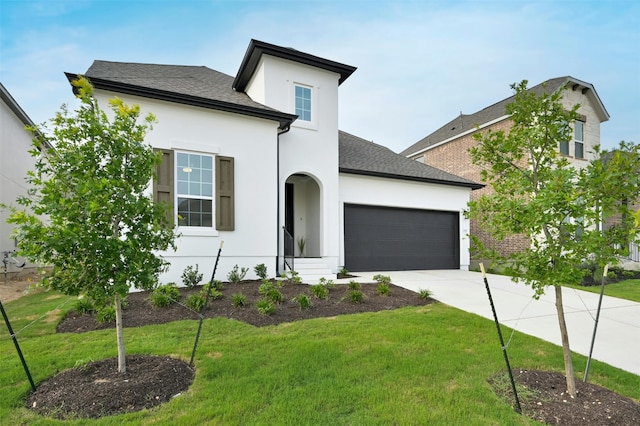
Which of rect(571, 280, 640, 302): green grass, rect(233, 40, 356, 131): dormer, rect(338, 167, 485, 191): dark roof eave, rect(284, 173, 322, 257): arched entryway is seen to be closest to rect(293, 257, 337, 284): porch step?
rect(284, 173, 322, 257): arched entryway

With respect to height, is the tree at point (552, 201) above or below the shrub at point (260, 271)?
above

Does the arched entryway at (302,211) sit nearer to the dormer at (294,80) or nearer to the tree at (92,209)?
the dormer at (294,80)

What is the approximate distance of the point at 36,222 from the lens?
2.68 meters

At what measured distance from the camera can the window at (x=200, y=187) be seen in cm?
757

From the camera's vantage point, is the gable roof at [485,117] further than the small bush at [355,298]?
Yes

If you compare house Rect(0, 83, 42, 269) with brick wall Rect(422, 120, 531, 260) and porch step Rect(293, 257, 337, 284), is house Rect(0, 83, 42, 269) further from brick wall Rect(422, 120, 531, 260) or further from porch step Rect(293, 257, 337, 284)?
brick wall Rect(422, 120, 531, 260)

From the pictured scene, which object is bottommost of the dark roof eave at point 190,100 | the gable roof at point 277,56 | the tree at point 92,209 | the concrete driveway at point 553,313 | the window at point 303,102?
the concrete driveway at point 553,313

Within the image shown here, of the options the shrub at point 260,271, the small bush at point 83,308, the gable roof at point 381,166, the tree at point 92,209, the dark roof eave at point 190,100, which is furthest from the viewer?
the gable roof at point 381,166

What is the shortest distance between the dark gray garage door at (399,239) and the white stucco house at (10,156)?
10053mm

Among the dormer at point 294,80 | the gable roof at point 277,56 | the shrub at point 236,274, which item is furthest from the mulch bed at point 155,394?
the gable roof at point 277,56

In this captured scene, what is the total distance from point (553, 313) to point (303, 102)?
321 inches

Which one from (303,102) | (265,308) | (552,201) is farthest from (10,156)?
(552,201)

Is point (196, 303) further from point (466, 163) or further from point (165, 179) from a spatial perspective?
point (466, 163)

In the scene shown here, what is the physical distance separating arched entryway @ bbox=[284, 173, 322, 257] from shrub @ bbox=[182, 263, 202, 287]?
383cm
